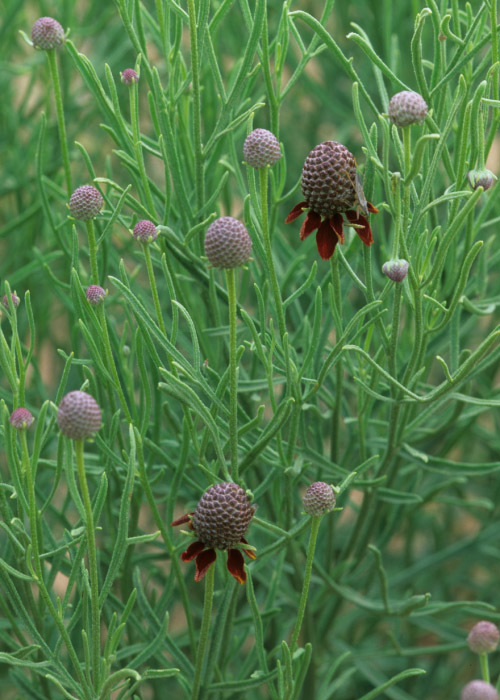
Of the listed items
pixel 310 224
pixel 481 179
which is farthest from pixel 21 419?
pixel 481 179

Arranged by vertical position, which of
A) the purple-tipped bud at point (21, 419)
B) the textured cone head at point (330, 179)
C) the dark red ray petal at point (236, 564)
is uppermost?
the textured cone head at point (330, 179)

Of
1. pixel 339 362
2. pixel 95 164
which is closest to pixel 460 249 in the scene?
pixel 339 362

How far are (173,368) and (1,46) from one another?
2.25 ft

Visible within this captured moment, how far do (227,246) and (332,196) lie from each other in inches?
3.2

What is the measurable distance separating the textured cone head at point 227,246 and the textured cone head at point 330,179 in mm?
62

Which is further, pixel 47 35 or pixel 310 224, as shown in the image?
pixel 47 35

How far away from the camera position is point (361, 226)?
20.2 inches

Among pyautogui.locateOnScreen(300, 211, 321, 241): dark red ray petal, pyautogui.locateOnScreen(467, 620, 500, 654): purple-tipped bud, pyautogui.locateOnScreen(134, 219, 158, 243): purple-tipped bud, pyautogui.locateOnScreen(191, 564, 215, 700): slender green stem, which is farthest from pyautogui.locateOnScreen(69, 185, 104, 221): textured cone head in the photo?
pyautogui.locateOnScreen(467, 620, 500, 654): purple-tipped bud

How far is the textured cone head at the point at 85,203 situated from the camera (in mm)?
560

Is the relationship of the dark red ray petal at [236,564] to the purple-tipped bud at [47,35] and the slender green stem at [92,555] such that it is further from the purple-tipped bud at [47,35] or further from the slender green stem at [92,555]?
the purple-tipped bud at [47,35]

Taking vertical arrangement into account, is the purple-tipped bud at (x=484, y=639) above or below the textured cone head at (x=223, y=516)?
below

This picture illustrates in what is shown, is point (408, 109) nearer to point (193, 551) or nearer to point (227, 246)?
point (227, 246)

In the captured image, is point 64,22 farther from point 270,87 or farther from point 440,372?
point 440,372

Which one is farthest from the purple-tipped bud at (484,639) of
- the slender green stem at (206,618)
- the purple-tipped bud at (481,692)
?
the slender green stem at (206,618)
